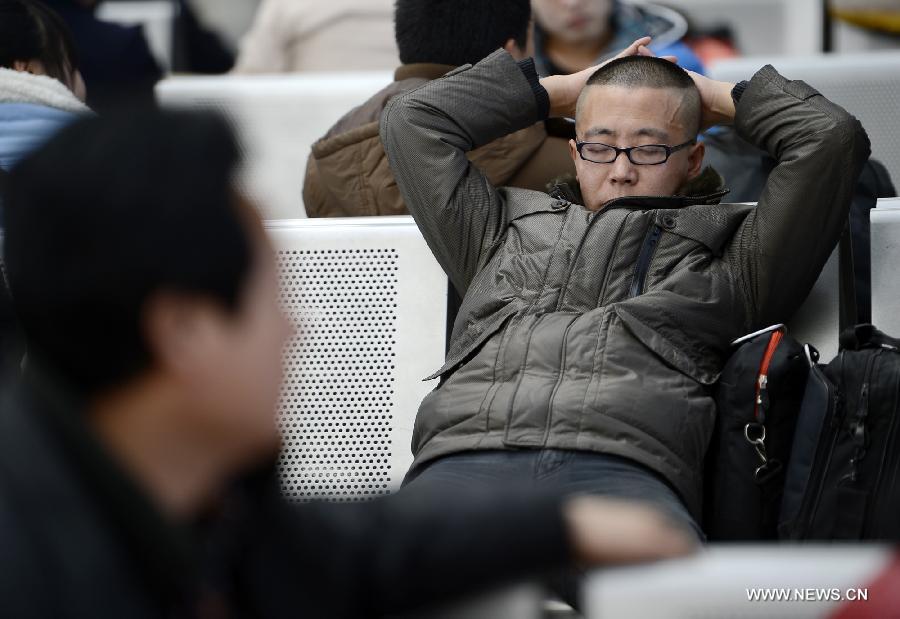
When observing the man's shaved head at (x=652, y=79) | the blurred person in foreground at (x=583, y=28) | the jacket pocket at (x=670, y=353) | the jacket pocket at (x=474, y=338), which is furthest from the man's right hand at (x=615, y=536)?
the blurred person in foreground at (x=583, y=28)

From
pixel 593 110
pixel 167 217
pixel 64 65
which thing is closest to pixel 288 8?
pixel 64 65

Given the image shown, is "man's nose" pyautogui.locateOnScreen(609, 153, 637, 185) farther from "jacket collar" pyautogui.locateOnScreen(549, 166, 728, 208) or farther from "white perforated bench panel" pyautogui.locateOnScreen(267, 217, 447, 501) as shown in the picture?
"white perforated bench panel" pyautogui.locateOnScreen(267, 217, 447, 501)

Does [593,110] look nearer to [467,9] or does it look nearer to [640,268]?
[640,268]

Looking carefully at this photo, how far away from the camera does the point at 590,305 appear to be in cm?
282

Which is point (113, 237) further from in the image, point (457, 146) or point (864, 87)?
point (864, 87)

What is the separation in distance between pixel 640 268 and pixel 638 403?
0.38 m

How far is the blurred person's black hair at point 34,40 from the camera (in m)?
3.66

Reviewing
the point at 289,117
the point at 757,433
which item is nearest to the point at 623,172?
the point at 757,433

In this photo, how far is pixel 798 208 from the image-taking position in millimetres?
2795

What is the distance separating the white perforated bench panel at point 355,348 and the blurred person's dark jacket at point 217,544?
6.05 feet

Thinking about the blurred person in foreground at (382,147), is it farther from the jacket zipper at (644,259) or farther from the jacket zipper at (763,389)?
the jacket zipper at (763,389)

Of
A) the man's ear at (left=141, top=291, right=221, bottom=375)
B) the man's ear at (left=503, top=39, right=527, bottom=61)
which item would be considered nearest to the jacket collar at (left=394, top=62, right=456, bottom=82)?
the man's ear at (left=503, top=39, right=527, bottom=61)

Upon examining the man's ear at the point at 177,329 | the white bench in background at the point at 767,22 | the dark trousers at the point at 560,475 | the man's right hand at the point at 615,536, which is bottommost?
the white bench in background at the point at 767,22

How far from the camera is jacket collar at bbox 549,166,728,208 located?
9.67ft
